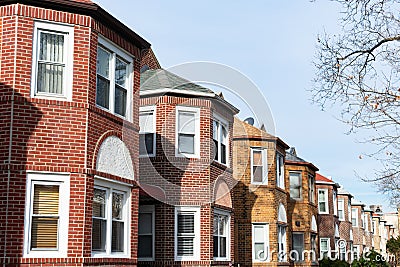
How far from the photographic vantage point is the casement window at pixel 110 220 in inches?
572

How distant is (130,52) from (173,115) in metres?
4.99

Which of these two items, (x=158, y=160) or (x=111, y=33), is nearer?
(x=111, y=33)

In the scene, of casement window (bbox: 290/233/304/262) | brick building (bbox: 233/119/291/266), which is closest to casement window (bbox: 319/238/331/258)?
casement window (bbox: 290/233/304/262)

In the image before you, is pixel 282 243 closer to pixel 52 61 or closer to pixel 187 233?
pixel 187 233

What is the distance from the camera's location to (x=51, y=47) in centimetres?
1420

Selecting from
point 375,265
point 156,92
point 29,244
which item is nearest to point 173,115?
point 156,92

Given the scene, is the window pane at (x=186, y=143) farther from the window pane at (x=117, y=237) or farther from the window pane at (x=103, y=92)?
the window pane at (x=103, y=92)

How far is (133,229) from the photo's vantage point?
1609 centimetres

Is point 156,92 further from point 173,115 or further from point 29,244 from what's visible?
point 29,244

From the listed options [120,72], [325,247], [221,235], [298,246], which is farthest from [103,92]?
[325,247]

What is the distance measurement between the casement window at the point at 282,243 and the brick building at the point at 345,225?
17395mm

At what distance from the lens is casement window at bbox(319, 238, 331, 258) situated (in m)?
40.4

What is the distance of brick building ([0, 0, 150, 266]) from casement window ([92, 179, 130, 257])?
28mm

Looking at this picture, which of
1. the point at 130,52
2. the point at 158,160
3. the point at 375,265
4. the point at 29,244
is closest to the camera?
the point at 29,244
